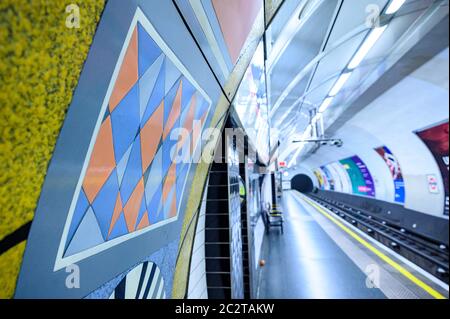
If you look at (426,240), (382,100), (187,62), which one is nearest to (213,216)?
(187,62)

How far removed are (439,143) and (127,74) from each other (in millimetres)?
9361

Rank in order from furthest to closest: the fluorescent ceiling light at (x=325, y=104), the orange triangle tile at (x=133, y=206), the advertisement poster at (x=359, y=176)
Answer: the advertisement poster at (x=359, y=176) → the fluorescent ceiling light at (x=325, y=104) → the orange triangle tile at (x=133, y=206)

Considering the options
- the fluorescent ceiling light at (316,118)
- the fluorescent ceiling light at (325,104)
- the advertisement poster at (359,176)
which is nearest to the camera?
the fluorescent ceiling light at (325,104)

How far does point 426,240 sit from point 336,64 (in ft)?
23.5

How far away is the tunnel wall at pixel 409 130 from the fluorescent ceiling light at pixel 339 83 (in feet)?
3.50

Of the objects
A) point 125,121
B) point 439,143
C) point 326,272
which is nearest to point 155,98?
point 125,121

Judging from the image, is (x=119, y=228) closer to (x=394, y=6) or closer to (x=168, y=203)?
(x=168, y=203)

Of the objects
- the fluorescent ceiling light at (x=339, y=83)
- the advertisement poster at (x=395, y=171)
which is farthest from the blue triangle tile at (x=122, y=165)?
the advertisement poster at (x=395, y=171)

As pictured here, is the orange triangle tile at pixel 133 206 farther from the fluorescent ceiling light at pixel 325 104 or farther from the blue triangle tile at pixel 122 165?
the fluorescent ceiling light at pixel 325 104

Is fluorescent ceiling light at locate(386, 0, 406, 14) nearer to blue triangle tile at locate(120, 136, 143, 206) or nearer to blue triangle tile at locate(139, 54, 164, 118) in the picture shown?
blue triangle tile at locate(139, 54, 164, 118)

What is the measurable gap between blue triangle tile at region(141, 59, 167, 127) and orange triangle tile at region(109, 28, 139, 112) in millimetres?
129

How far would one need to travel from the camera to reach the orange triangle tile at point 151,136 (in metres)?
0.85

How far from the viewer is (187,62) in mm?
1001

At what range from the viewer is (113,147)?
0.68m
